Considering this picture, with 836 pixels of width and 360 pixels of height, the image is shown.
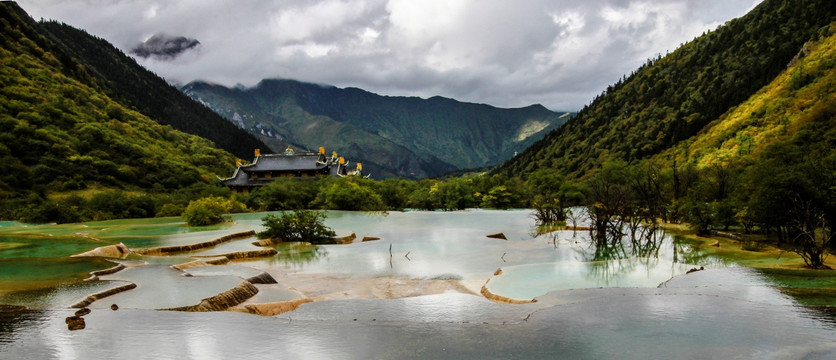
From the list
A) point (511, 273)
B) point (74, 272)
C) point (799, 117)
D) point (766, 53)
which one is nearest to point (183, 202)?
point (74, 272)

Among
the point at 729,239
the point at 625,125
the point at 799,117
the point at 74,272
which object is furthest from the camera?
the point at 625,125

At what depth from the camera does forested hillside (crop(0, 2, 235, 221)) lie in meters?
48.7

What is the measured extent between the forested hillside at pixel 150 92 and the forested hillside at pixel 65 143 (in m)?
41.9

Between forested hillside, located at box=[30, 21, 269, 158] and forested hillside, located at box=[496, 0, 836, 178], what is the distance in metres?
89.3

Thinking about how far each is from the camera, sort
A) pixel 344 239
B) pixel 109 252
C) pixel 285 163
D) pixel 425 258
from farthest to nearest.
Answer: pixel 285 163 < pixel 344 239 < pixel 425 258 < pixel 109 252

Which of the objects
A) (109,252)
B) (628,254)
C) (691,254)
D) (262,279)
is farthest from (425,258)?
(109,252)

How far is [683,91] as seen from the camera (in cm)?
12069

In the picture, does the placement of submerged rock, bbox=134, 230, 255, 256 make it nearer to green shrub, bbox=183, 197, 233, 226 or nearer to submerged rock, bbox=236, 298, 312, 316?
green shrub, bbox=183, 197, 233, 226

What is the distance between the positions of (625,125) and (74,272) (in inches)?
5098

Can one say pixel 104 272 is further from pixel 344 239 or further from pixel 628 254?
pixel 628 254

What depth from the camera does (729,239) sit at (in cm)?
2731

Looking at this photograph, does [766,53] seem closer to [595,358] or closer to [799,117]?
[799,117]

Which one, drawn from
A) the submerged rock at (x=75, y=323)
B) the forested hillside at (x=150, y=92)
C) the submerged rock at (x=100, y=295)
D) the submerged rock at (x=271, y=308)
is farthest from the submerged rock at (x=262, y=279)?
the forested hillside at (x=150, y=92)

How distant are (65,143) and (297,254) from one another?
52.0 meters
